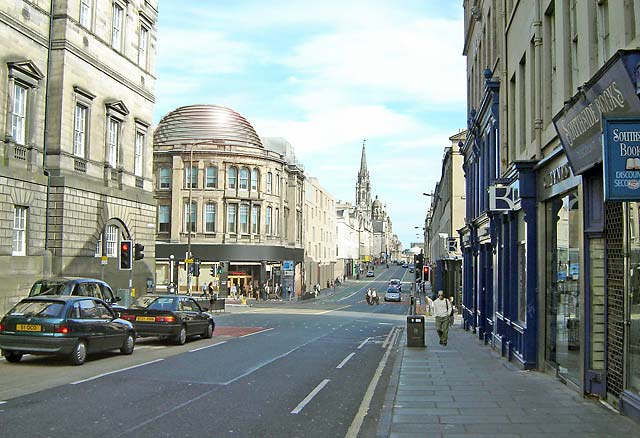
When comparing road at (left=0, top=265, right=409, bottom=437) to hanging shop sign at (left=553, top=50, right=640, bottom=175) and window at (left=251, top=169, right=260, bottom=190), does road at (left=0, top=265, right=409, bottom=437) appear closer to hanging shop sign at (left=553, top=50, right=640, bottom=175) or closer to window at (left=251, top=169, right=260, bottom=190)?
hanging shop sign at (left=553, top=50, right=640, bottom=175)

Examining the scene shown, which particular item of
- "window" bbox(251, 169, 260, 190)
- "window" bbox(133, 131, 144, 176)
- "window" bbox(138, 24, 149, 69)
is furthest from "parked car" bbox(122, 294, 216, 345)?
"window" bbox(251, 169, 260, 190)

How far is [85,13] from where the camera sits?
3025 centimetres

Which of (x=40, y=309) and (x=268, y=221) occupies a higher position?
(x=268, y=221)

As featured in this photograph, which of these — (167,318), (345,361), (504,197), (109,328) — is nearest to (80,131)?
(167,318)

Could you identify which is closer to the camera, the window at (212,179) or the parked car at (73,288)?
the parked car at (73,288)

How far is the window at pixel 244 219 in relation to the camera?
60719 millimetres

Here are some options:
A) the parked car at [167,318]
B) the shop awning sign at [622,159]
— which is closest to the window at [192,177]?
the parked car at [167,318]

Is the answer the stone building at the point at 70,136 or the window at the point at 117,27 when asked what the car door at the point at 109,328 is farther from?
the window at the point at 117,27

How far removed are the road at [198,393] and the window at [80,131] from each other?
14.3m

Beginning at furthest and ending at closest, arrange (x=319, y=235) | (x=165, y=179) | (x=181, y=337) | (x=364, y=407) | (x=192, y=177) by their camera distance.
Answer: (x=319, y=235)
(x=165, y=179)
(x=192, y=177)
(x=181, y=337)
(x=364, y=407)

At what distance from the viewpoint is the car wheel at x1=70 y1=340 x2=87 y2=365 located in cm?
1402

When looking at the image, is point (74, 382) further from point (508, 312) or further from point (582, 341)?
point (508, 312)

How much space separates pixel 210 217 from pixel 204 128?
914 centimetres

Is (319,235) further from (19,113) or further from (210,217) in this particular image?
(19,113)
